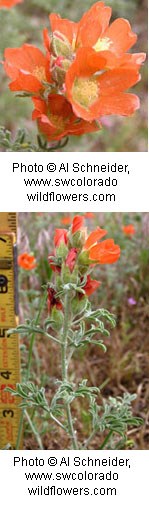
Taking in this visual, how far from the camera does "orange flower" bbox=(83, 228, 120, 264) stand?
4.20 feet

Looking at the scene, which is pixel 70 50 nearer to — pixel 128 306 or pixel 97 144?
pixel 128 306

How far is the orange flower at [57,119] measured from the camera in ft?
4.27

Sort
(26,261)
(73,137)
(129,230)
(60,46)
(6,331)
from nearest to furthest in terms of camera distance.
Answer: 1. (60,46)
2. (6,331)
3. (26,261)
4. (129,230)
5. (73,137)

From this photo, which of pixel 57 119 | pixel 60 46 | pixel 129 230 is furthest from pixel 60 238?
pixel 129 230

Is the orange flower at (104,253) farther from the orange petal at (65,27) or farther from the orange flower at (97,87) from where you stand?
the orange petal at (65,27)

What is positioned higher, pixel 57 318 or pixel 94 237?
pixel 94 237

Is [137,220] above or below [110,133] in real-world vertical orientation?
below

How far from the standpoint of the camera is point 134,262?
2191 mm

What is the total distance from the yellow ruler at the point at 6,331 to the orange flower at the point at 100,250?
22 centimetres

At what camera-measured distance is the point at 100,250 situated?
1280mm

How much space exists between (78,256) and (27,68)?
1.13 ft

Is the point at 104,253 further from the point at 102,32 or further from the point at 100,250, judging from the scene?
the point at 102,32
